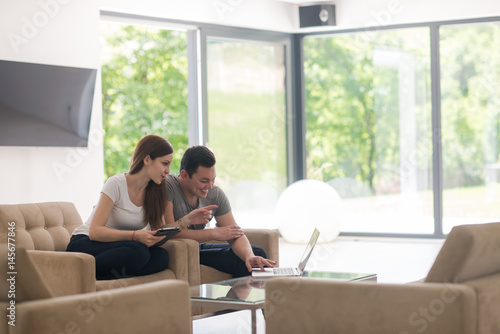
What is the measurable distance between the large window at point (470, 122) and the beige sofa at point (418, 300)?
5433 millimetres

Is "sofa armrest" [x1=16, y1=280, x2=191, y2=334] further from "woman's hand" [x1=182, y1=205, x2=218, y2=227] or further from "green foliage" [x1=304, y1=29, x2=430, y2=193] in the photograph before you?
"green foliage" [x1=304, y1=29, x2=430, y2=193]

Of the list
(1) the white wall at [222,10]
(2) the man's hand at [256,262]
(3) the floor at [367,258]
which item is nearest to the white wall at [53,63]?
(1) the white wall at [222,10]

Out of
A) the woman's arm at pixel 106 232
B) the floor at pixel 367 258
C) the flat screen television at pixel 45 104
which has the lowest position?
the floor at pixel 367 258

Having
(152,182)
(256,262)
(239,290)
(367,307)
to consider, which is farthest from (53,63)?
(367,307)

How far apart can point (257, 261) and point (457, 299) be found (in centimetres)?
163

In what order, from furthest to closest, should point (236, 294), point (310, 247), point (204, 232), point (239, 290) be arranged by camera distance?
point (204, 232) → point (310, 247) → point (239, 290) → point (236, 294)

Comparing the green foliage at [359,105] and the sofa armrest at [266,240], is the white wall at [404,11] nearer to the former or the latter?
the green foliage at [359,105]

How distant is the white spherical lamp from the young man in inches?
137

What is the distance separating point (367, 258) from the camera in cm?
Result: 661

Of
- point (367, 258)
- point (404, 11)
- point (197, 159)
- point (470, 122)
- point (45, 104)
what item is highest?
point (404, 11)

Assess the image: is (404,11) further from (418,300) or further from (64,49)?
(418,300)

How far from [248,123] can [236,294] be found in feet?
16.6

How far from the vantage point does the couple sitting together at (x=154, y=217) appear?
359cm

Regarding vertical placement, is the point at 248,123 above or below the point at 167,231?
above
